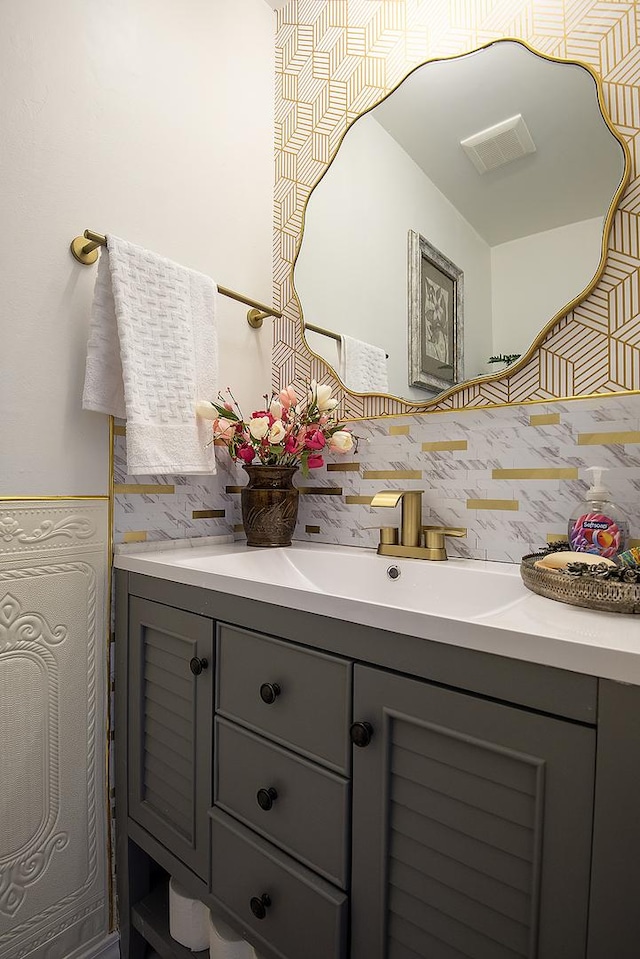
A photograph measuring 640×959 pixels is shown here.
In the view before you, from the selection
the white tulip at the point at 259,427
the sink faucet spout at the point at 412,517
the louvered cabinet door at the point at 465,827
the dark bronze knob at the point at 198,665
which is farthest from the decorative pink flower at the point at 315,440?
the louvered cabinet door at the point at 465,827

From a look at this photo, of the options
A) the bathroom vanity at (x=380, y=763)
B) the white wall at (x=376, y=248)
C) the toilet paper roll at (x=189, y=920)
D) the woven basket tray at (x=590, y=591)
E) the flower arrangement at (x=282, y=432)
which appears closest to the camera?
the bathroom vanity at (x=380, y=763)

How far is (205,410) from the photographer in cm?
131

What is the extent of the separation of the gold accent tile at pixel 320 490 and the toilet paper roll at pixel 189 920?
3.17ft

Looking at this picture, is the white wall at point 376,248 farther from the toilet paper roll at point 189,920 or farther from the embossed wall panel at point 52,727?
the toilet paper roll at point 189,920

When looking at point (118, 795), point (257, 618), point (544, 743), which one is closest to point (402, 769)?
point (544, 743)

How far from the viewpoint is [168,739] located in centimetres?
112

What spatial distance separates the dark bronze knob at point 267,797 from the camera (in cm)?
88

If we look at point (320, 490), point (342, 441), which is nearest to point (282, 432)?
point (342, 441)

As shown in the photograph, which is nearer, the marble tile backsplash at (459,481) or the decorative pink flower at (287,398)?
the marble tile backsplash at (459,481)

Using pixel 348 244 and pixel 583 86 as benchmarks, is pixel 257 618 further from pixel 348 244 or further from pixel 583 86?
pixel 583 86

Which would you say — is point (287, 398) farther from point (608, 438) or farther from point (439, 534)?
point (608, 438)

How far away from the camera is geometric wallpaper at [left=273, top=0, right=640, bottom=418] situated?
1.04 m

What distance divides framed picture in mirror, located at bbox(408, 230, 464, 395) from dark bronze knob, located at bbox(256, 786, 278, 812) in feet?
2.99

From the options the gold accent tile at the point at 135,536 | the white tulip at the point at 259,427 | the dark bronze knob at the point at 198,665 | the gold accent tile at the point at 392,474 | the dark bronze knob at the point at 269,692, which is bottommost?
the dark bronze knob at the point at 198,665
